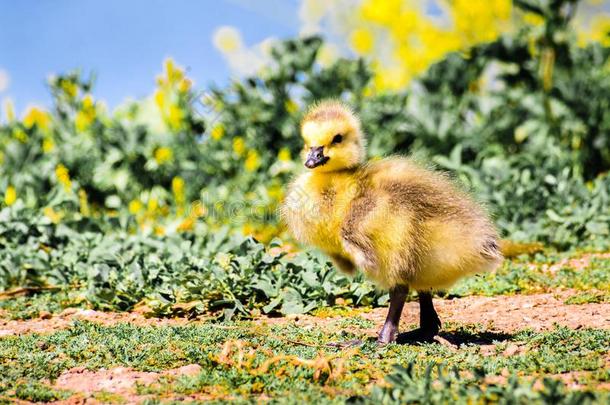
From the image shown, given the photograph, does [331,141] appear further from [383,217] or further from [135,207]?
[135,207]

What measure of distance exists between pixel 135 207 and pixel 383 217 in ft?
22.4

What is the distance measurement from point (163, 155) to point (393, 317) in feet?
23.1

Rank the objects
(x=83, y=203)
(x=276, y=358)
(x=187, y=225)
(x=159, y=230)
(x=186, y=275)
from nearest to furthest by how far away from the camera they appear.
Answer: (x=276, y=358) < (x=186, y=275) < (x=159, y=230) < (x=187, y=225) < (x=83, y=203)

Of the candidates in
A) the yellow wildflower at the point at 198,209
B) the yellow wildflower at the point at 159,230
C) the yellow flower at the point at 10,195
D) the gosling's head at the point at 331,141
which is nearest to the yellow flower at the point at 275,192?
the yellow wildflower at the point at 198,209

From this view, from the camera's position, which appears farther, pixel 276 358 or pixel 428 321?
pixel 428 321

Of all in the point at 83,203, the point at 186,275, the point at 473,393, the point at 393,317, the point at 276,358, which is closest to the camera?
the point at 473,393

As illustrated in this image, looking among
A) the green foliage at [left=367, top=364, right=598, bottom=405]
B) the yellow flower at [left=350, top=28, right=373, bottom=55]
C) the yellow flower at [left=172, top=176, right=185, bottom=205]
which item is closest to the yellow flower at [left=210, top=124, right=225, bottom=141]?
the yellow flower at [left=172, top=176, right=185, bottom=205]

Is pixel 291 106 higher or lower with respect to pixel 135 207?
higher

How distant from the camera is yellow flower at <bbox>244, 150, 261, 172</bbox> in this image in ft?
36.1

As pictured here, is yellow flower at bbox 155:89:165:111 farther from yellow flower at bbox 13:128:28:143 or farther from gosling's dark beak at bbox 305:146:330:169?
gosling's dark beak at bbox 305:146:330:169

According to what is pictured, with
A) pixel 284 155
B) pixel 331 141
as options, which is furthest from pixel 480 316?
pixel 284 155

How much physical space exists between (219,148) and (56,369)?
280 inches

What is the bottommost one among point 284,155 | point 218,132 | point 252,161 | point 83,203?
point 83,203

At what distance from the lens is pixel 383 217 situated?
471cm
